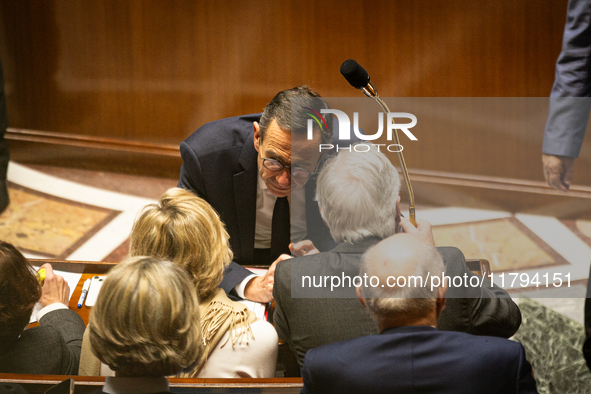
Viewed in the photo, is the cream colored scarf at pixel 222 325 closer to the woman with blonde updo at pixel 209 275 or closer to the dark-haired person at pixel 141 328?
the woman with blonde updo at pixel 209 275

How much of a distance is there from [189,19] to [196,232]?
284 centimetres

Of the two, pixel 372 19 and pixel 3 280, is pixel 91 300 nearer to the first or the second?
pixel 3 280

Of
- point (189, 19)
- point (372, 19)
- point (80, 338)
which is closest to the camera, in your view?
point (80, 338)

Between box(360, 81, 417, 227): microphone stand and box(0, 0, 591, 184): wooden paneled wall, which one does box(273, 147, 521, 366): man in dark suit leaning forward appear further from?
box(0, 0, 591, 184): wooden paneled wall

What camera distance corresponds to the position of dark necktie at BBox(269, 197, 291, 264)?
2.11 m

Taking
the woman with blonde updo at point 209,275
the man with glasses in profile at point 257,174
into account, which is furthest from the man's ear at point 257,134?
the woman with blonde updo at point 209,275

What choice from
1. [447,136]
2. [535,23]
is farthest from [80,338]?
[535,23]

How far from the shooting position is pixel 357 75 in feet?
4.45

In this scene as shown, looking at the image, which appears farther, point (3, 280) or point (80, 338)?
point (80, 338)

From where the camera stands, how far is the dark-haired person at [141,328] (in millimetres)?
1179

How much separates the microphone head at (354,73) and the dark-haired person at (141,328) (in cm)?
64

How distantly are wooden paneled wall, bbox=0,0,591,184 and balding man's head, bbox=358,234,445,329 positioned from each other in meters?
2.68

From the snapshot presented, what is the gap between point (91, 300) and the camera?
1.80m

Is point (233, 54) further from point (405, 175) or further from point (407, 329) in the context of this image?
point (407, 329)
